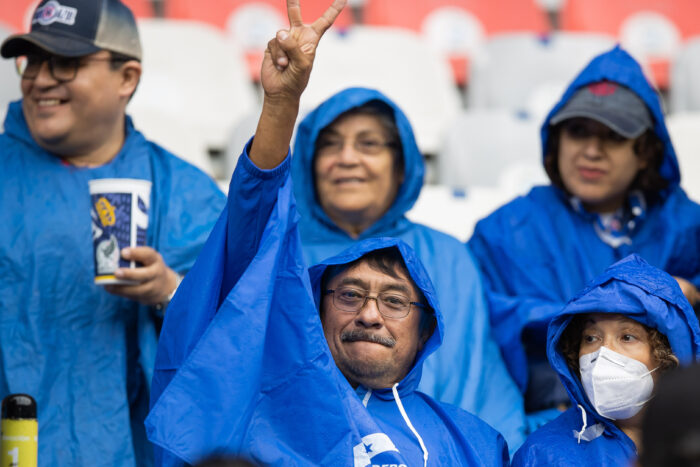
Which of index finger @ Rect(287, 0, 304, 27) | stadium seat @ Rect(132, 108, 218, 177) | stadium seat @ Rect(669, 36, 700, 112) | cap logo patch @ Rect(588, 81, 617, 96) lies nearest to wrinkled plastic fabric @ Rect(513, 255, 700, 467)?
index finger @ Rect(287, 0, 304, 27)

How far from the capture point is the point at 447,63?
605 centimetres

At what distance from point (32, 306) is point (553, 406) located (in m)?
1.49

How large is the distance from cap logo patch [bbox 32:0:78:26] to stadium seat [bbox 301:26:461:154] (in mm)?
2172

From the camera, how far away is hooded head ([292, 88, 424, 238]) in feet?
11.3

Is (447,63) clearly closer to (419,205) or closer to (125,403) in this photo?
(419,205)

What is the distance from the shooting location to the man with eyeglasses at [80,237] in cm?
280

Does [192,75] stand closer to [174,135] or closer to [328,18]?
[174,135]

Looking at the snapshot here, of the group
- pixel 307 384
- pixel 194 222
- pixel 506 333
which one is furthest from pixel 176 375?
pixel 506 333

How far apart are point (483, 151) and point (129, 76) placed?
2.05 meters

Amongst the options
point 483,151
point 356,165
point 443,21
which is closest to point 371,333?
point 356,165

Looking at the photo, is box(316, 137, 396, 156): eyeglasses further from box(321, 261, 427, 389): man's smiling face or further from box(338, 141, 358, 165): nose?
box(321, 261, 427, 389): man's smiling face

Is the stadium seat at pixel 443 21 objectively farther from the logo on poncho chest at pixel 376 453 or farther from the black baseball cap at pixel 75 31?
the logo on poncho chest at pixel 376 453

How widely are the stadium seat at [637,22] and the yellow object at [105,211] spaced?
422cm

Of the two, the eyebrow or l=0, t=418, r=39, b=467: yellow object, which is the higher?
the eyebrow
